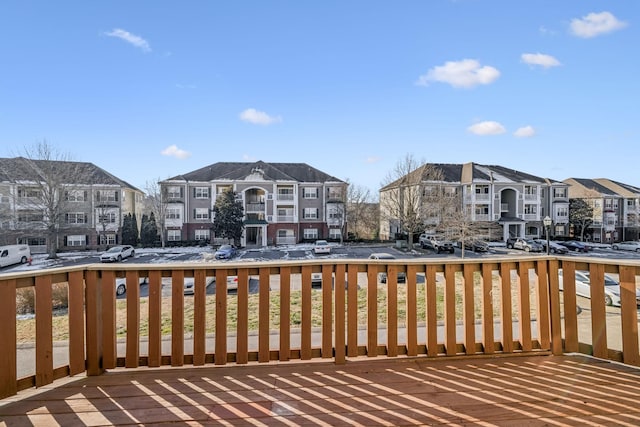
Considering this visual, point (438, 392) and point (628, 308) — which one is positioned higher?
point (628, 308)

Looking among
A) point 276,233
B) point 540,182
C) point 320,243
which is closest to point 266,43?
point 320,243

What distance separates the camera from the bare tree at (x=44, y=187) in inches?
921

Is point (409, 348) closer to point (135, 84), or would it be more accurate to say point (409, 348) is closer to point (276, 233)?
point (135, 84)

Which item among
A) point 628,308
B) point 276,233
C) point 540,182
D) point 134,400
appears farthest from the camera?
point 540,182

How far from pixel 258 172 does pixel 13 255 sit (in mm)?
18663

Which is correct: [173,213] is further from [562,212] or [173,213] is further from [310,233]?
[562,212]

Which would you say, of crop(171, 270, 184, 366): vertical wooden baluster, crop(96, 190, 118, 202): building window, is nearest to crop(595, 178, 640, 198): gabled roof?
crop(171, 270, 184, 366): vertical wooden baluster

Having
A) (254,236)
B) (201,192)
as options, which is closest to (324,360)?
(254,236)

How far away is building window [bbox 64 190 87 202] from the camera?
25.9m

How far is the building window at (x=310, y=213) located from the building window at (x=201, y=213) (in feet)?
32.1

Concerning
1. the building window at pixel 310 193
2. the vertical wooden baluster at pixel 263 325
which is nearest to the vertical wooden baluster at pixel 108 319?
the vertical wooden baluster at pixel 263 325

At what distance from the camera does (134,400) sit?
208cm

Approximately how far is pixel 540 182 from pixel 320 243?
25.7m

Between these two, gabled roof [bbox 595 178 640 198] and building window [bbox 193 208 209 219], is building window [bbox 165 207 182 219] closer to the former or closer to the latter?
building window [bbox 193 208 209 219]
